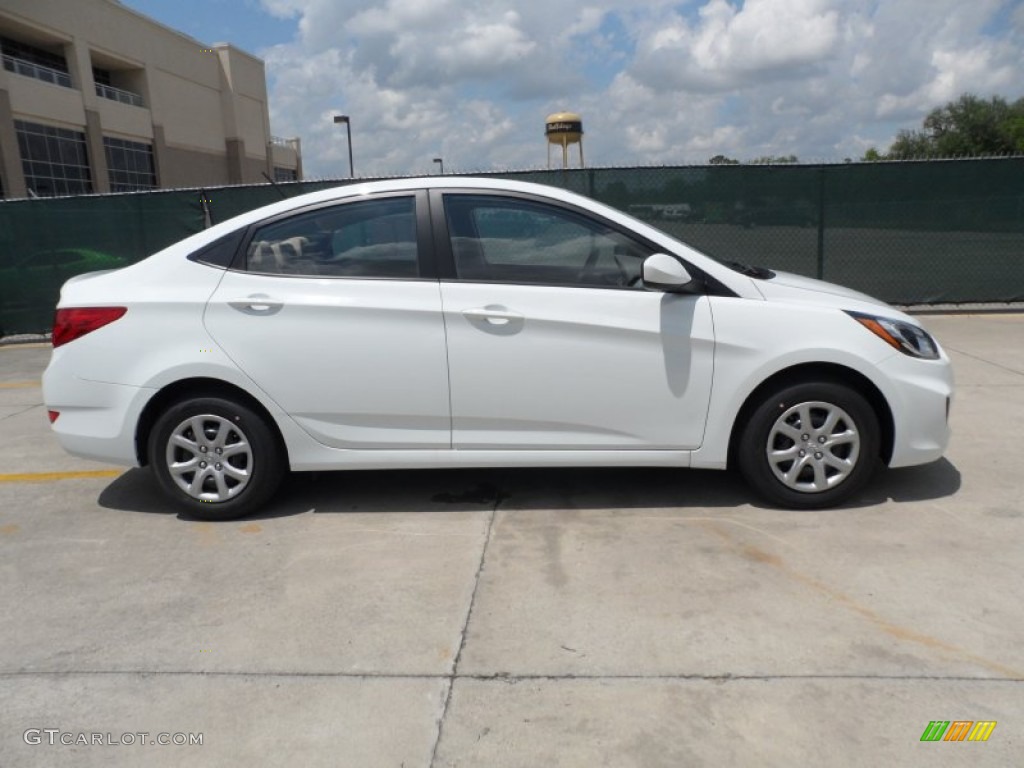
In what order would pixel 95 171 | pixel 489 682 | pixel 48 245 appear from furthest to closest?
pixel 95 171
pixel 48 245
pixel 489 682

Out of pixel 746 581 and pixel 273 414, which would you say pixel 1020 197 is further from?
pixel 273 414

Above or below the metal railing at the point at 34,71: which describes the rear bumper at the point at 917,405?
below

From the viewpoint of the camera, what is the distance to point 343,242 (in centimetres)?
425

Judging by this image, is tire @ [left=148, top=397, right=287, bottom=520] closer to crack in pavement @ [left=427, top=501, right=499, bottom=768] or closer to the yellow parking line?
crack in pavement @ [left=427, top=501, right=499, bottom=768]

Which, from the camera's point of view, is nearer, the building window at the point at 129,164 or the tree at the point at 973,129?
the building window at the point at 129,164

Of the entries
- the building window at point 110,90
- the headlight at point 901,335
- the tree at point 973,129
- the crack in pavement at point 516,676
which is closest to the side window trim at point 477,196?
the headlight at point 901,335

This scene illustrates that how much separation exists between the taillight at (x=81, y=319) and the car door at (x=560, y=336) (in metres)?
1.77

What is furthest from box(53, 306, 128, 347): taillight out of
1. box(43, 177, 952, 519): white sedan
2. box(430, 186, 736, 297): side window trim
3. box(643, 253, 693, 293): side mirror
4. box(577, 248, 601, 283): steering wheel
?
box(643, 253, 693, 293): side mirror

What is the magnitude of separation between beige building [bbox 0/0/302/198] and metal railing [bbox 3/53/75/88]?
2.6 inches

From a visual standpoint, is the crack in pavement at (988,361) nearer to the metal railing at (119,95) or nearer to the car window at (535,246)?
the car window at (535,246)

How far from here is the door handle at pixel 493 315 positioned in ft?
13.3

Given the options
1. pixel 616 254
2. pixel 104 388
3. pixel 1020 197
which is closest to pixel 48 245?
pixel 104 388

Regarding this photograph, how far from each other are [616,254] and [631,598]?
1.77 metres

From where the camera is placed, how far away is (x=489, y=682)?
2.84m
